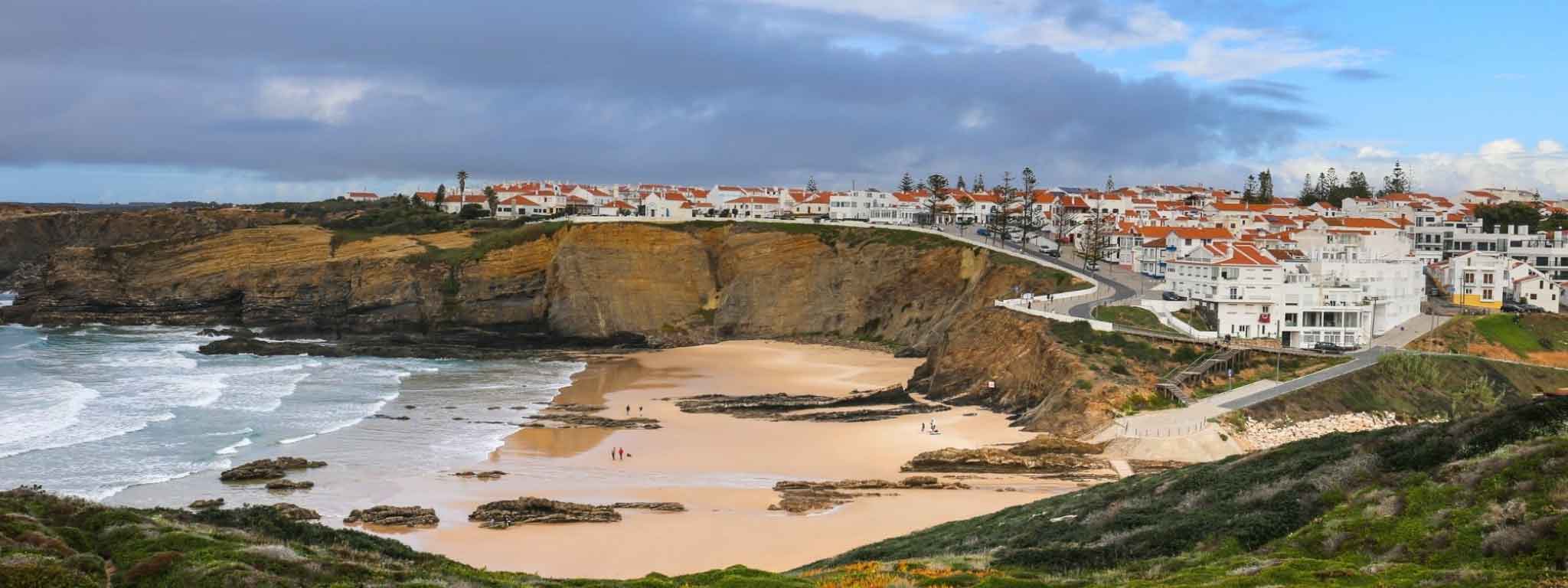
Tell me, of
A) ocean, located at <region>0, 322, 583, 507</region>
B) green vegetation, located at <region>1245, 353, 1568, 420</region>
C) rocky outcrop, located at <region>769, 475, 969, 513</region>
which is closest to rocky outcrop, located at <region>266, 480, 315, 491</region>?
ocean, located at <region>0, 322, 583, 507</region>

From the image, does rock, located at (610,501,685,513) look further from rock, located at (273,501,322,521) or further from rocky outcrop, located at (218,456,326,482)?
rocky outcrop, located at (218,456,326,482)

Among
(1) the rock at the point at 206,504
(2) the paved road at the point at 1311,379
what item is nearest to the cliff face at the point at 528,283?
(2) the paved road at the point at 1311,379

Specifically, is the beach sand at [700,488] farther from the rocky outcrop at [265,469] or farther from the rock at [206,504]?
the rock at [206,504]

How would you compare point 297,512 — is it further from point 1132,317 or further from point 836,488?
point 1132,317

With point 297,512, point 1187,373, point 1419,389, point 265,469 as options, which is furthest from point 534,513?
point 1419,389

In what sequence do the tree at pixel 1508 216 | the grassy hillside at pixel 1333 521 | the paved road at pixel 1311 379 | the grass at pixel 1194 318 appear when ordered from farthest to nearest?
the tree at pixel 1508 216 → the grass at pixel 1194 318 → the paved road at pixel 1311 379 → the grassy hillside at pixel 1333 521

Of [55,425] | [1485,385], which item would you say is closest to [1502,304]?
[1485,385]

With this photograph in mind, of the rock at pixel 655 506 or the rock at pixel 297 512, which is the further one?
the rock at pixel 655 506
